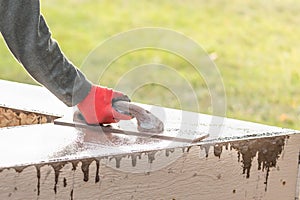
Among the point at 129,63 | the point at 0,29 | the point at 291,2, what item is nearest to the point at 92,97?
the point at 0,29

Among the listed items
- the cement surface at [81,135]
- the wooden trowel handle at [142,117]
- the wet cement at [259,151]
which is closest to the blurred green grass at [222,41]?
the cement surface at [81,135]

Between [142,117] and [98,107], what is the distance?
12 centimetres

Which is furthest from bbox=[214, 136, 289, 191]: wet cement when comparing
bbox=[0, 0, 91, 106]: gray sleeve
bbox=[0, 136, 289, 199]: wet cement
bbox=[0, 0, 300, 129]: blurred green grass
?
bbox=[0, 0, 300, 129]: blurred green grass

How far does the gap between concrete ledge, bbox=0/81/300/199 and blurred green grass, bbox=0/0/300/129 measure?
8.13ft

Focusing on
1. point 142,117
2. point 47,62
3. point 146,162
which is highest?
point 47,62

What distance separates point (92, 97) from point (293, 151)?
A: 598 mm

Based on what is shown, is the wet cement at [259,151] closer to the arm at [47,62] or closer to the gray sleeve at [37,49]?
the arm at [47,62]

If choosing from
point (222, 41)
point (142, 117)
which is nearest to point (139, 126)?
Answer: point (142, 117)

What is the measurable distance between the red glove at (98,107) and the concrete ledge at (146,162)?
0.05 m

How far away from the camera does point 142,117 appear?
2127mm

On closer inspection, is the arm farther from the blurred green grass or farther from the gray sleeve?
the blurred green grass

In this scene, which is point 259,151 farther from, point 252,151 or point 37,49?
point 37,49

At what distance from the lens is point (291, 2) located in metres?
6.93

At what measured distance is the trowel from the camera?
209 centimetres
